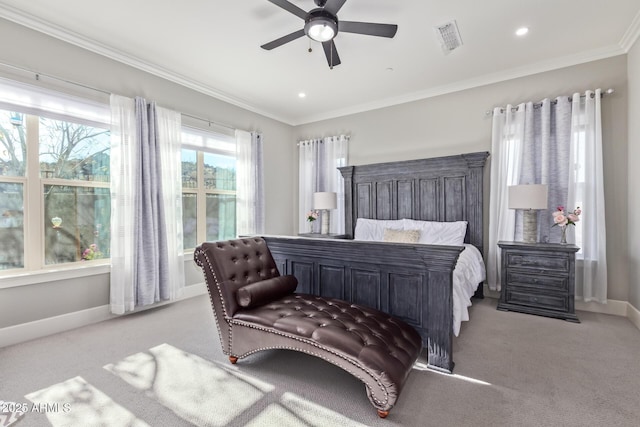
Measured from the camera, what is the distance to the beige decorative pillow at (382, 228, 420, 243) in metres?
4.07

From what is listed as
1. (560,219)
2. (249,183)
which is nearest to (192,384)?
(249,183)

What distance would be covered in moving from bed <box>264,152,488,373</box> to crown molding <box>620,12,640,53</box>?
1706mm

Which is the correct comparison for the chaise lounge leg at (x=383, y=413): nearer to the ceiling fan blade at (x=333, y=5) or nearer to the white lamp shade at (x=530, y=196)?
the ceiling fan blade at (x=333, y=5)

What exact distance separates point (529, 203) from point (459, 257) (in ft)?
4.04

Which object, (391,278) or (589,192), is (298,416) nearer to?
(391,278)

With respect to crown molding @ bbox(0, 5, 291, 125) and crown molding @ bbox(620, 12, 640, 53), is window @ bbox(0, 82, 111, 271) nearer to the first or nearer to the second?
crown molding @ bbox(0, 5, 291, 125)

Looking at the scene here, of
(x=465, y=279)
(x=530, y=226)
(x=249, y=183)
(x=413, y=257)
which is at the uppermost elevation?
(x=249, y=183)

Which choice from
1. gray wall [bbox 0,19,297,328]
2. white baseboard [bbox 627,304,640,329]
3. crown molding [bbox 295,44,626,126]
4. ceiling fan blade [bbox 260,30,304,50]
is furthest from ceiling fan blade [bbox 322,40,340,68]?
white baseboard [bbox 627,304,640,329]

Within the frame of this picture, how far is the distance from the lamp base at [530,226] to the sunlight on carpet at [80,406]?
13.2 feet

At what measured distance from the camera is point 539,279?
3416mm

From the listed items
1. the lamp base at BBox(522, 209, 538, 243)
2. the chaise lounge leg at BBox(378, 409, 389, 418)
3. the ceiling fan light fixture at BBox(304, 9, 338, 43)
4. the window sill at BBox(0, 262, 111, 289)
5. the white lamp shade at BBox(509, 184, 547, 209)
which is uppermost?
the ceiling fan light fixture at BBox(304, 9, 338, 43)

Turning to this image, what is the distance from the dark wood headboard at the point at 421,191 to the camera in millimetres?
4113

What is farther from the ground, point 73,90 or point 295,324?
point 73,90

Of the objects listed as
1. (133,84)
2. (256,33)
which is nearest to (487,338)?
(256,33)
